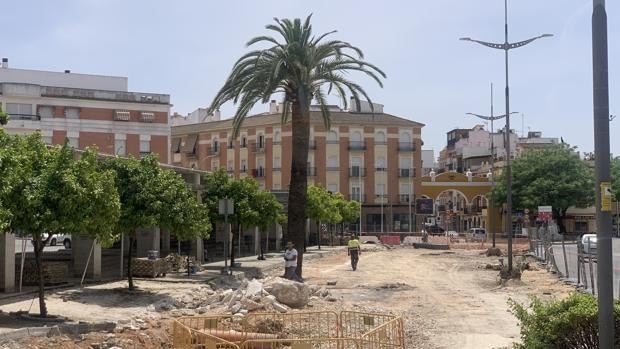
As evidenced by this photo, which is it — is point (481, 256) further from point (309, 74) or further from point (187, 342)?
point (187, 342)

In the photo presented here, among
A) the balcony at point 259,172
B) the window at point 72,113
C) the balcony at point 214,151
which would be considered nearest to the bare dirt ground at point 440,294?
the window at point 72,113

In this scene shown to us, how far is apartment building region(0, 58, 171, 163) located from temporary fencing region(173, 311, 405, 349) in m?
49.2

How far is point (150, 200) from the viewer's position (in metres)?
20.3

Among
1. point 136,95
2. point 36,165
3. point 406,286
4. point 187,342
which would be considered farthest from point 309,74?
A: point 136,95

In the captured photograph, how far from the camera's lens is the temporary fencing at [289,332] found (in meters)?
10.3

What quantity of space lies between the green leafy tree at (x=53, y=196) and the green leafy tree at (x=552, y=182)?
64458 mm

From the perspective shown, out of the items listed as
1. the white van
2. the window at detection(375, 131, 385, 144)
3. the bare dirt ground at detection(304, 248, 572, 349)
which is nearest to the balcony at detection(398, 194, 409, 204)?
the window at detection(375, 131, 385, 144)

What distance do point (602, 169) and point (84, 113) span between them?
61.0m

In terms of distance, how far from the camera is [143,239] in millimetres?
32344

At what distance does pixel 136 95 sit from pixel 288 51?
41050 mm

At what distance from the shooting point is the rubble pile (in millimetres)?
17562

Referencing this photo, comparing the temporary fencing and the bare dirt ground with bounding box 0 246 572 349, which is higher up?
the temporary fencing

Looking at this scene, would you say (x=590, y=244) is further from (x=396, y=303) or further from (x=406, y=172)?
(x=406, y=172)

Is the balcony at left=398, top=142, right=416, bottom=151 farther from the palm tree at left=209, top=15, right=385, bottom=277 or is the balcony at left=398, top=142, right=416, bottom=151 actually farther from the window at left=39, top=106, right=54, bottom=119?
the palm tree at left=209, top=15, right=385, bottom=277
